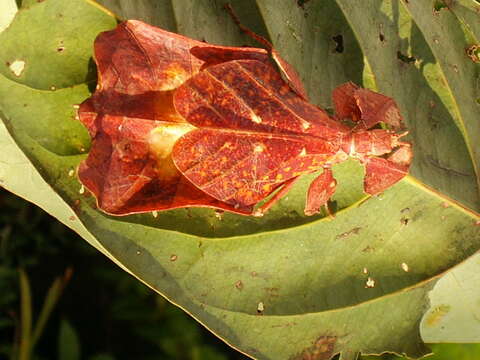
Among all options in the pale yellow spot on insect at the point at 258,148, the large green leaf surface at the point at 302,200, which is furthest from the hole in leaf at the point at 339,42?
the pale yellow spot on insect at the point at 258,148

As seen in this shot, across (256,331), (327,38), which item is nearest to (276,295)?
(256,331)

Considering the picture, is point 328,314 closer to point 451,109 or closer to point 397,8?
point 451,109

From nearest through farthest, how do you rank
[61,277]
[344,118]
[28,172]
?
[28,172]
[344,118]
[61,277]

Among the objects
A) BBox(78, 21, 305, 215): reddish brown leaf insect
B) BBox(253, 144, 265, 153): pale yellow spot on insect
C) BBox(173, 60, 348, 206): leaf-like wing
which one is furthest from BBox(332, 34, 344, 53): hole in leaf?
BBox(253, 144, 265, 153): pale yellow spot on insect

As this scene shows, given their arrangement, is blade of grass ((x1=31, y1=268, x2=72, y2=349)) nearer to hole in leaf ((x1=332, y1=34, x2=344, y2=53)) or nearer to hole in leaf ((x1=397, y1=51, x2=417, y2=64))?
hole in leaf ((x1=332, y1=34, x2=344, y2=53))

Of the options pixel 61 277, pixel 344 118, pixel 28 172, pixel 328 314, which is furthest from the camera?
pixel 61 277

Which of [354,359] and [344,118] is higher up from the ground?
[344,118]

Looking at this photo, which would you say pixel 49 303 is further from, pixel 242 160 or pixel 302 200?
pixel 242 160

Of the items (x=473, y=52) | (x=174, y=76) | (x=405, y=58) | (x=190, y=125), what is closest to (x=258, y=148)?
(x=190, y=125)
